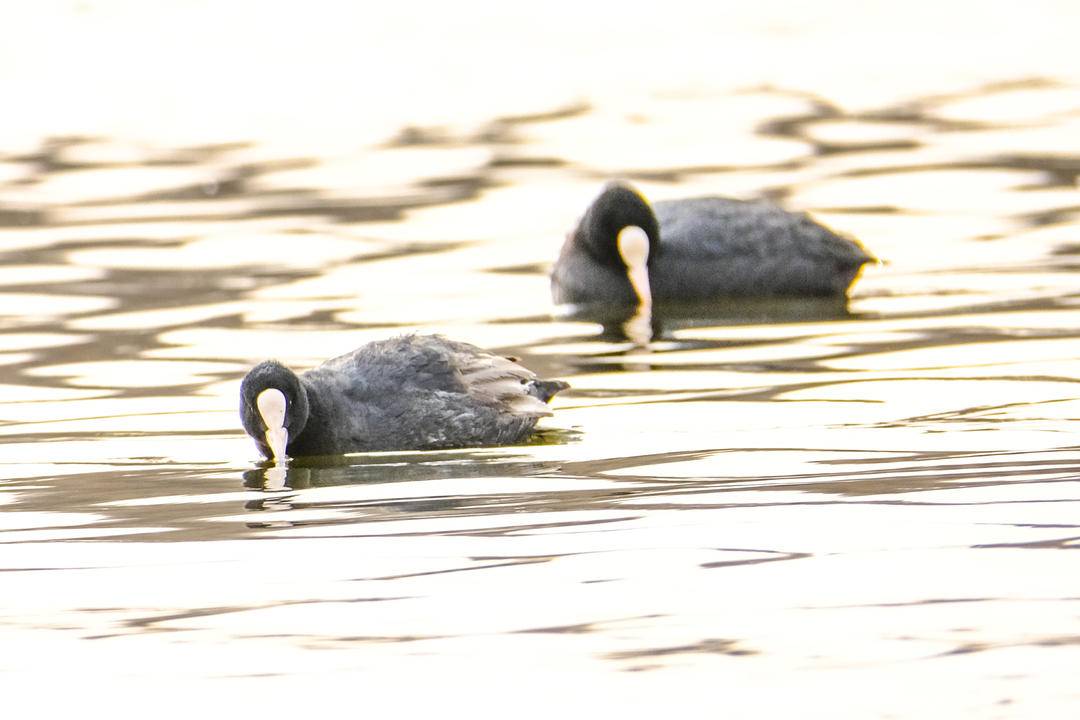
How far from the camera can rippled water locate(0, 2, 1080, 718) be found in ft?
21.5

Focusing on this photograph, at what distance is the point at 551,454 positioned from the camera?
9742mm

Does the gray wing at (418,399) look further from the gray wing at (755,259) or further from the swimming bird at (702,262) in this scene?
the gray wing at (755,259)

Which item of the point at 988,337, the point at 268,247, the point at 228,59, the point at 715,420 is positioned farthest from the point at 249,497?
the point at 228,59

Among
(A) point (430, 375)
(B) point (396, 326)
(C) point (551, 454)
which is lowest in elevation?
(C) point (551, 454)

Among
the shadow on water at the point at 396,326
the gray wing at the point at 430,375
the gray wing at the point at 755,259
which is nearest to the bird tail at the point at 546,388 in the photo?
the gray wing at the point at 430,375

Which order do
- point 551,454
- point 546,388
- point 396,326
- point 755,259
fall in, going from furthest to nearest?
point 755,259
point 396,326
point 546,388
point 551,454

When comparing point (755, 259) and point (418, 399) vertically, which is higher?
point (755, 259)

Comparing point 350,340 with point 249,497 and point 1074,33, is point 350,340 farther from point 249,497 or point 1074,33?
point 1074,33

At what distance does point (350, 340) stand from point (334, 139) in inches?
339

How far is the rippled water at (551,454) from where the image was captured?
6555mm

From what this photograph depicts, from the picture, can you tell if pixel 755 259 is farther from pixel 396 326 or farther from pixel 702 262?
pixel 396 326

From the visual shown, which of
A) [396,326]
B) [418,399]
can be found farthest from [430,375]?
[396,326]

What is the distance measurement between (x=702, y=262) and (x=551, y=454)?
14.7 feet

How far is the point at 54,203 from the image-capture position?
58.3 feet
